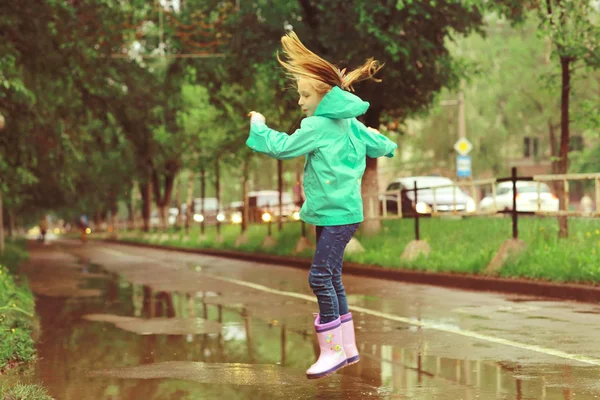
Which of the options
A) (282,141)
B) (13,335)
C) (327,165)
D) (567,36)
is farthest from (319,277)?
(567,36)

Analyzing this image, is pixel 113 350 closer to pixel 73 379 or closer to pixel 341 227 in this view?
pixel 73 379

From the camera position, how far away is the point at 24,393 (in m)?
6.40

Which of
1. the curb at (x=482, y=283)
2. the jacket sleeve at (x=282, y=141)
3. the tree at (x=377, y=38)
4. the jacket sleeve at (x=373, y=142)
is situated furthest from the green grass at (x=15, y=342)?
the tree at (x=377, y=38)

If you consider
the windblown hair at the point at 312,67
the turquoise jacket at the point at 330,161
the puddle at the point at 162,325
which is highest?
the windblown hair at the point at 312,67

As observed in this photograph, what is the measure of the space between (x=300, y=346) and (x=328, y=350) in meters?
2.42

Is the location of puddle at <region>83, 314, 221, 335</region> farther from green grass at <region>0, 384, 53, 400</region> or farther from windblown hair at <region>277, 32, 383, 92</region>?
windblown hair at <region>277, 32, 383, 92</region>

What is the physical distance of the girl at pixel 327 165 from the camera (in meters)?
6.62

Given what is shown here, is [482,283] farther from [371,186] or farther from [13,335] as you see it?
[371,186]

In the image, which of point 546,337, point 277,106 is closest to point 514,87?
point 277,106

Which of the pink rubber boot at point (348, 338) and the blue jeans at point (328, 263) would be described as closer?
the blue jeans at point (328, 263)

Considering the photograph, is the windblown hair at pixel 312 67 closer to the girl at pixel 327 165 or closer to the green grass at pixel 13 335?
the girl at pixel 327 165

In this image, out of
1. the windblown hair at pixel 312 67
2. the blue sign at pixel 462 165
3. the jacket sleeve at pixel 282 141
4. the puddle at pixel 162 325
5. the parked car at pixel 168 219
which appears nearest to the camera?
the jacket sleeve at pixel 282 141

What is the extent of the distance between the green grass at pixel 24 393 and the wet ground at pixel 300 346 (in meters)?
0.24

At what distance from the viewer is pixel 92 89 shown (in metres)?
22.6
